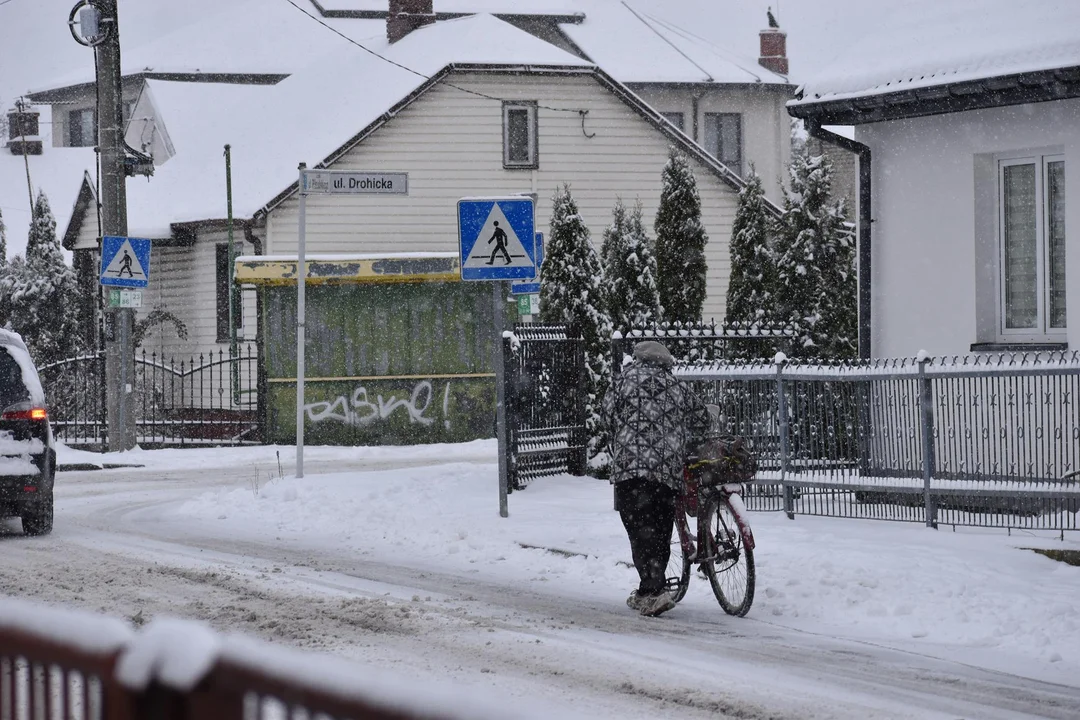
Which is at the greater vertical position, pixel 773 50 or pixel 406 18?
pixel 773 50

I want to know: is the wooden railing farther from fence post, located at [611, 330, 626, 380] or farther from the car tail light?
fence post, located at [611, 330, 626, 380]

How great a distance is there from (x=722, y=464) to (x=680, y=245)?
18832 mm

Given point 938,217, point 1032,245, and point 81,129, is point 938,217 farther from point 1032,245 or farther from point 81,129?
point 81,129

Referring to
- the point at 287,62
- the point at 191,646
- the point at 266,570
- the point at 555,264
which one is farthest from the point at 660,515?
the point at 287,62

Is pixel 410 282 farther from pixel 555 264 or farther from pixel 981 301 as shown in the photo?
pixel 981 301

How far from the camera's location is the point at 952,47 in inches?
517

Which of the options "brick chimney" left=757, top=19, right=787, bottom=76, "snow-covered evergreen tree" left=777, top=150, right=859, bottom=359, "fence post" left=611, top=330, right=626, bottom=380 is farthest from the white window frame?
"fence post" left=611, top=330, right=626, bottom=380

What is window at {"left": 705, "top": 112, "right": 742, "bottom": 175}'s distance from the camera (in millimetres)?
45156

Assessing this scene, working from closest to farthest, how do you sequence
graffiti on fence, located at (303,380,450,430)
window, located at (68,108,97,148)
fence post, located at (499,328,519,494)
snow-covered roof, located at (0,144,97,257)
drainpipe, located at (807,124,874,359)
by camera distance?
drainpipe, located at (807,124,874,359)
fence post, located at (499,328,519,494)
graffiti on fence, located at (303,380,450,430)
snow-covered roof, located at (0,144,97,257)
window, located at (68,108,97,148)

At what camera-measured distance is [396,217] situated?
30688 millimetres

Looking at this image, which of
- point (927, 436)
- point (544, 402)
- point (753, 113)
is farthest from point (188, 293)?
point (927, 436)

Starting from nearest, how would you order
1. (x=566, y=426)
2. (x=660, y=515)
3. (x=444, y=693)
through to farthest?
(x=444, y=693)
(x=660, y=515)
(x=566, y=426)

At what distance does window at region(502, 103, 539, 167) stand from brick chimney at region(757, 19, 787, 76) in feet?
71.1

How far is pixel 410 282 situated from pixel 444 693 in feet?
74.3
